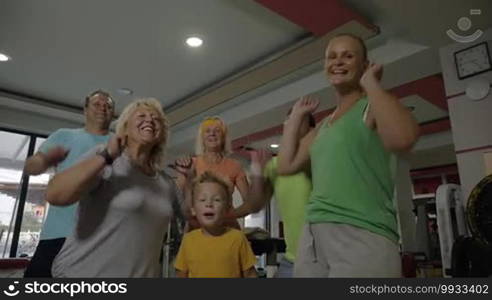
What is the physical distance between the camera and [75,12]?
2.17 meters

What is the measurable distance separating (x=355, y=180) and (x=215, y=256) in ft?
Answer: 1.59

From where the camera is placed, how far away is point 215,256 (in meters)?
0.89

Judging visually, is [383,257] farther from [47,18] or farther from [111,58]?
[111,58]

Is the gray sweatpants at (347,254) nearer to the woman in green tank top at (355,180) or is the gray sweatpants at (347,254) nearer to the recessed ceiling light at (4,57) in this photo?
the woman in green tank top at (355,180)

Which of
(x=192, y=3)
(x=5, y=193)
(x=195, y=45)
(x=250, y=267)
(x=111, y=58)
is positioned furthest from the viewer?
(x=5, y=193)

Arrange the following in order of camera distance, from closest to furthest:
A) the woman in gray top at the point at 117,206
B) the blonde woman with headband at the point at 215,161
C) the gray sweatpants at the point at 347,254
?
the gray sweatpants at the point at 347,254
the woman in gray top at the point at 117,206
the blonde woman with headband at the point at 215,161

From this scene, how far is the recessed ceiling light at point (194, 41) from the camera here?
8.04 feet

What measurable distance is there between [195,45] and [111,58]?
0.69 m

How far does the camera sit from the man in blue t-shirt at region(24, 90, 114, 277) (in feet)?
3.40

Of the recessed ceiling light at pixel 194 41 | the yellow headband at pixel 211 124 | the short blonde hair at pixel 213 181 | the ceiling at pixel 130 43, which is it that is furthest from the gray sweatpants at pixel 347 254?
the recessed ceiling light at pixel 194 41

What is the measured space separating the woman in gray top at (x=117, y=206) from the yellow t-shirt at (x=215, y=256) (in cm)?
12

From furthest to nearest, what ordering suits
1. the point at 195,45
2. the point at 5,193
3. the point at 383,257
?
the point at 5,193, the point at 195,45, the point at 383,257

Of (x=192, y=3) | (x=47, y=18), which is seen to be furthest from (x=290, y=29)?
(x=47, y=18)

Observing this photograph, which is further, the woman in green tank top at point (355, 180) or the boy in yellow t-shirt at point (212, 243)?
the boy in yellow t-shirt at point (212, 243)
